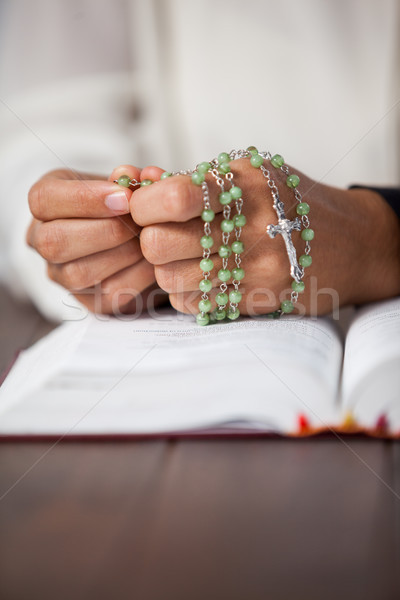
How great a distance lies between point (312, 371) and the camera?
0.54 m


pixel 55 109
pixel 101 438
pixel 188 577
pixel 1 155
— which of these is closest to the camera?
pixel 188 577

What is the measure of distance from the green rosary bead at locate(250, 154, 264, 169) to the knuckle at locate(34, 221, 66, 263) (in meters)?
0.25

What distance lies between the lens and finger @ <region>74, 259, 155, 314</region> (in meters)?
0.75

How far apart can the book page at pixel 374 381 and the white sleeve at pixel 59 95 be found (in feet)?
2.47

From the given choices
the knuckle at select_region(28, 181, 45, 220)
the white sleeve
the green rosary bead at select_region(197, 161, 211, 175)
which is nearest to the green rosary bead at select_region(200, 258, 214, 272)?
the green rosary bead at select_region(197, 161, 211, 175)

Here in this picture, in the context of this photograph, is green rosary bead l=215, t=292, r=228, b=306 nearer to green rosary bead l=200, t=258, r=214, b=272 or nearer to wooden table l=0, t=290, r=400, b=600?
green rosary bead l=200, t=258, r=214, b=272

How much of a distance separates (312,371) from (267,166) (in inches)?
11.0

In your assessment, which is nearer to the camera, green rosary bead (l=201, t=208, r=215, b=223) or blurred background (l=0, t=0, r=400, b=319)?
green rosary bead (l=201, t=208, r=215, b=223)

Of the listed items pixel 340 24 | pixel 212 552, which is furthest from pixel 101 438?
pixel 340 24

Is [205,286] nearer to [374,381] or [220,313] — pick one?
[220,313]

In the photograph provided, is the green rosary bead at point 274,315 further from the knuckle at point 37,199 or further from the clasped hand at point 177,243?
the knuckle at point 37,199

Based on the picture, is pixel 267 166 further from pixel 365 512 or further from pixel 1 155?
pixel 1 155

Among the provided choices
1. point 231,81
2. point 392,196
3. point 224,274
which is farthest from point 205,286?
point 231,81

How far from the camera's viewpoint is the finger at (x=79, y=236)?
2.26 ft
